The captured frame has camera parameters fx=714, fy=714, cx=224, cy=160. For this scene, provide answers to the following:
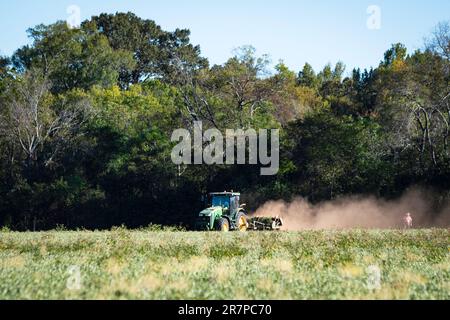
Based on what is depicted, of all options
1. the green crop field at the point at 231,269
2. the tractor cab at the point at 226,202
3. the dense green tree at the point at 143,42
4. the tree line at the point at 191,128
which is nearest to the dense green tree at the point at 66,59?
the tree line at the point at 191,128

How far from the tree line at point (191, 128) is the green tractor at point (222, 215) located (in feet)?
41.8

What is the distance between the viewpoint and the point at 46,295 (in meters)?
12.8

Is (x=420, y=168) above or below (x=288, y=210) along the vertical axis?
above

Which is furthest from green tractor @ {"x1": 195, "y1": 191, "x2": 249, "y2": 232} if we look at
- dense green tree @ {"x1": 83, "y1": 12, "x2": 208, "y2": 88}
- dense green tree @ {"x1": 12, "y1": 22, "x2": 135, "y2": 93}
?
dense green tree @ {"x1": 83, "y1": 12, "x2": 208, "y2": 88}

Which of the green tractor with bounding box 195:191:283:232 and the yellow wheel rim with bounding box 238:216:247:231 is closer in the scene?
the green tractor with bounding box 195:191:283:232

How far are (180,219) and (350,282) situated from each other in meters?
40.6

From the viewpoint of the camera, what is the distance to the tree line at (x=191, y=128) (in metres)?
51.8

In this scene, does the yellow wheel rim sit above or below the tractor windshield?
below

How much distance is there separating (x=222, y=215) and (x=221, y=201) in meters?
0.94

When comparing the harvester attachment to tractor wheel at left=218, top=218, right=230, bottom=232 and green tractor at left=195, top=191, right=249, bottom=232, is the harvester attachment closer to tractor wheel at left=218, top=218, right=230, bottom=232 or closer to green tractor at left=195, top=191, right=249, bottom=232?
green tractor at left=195, top=191, right=249, bottom=232

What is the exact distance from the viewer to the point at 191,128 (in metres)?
59.2

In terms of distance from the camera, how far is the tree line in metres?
51.8

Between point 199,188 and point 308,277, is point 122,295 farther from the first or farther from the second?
point 199,188
